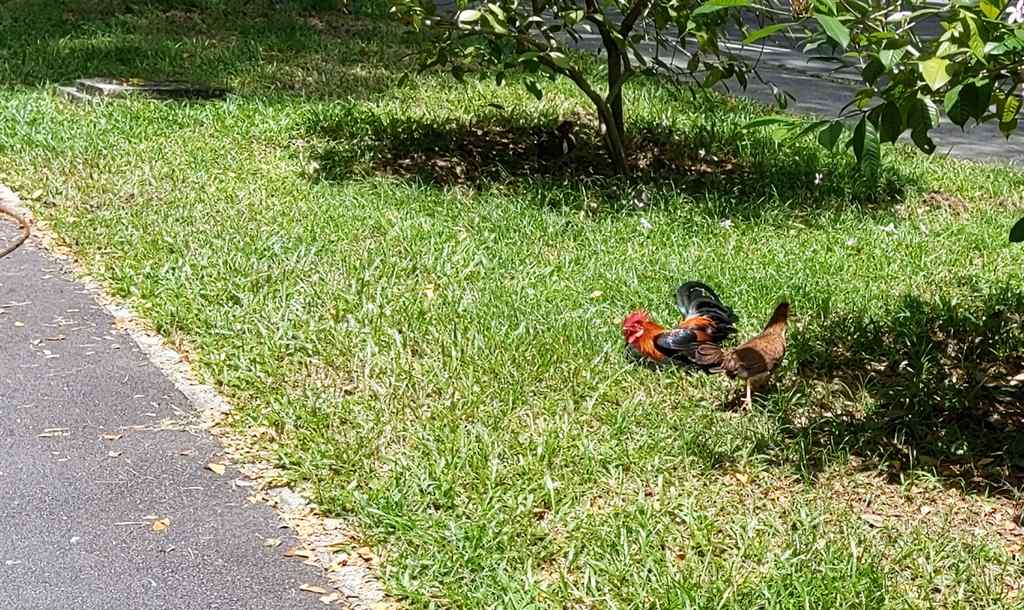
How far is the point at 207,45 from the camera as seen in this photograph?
37.4ft

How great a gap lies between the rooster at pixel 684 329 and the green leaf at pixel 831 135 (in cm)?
113

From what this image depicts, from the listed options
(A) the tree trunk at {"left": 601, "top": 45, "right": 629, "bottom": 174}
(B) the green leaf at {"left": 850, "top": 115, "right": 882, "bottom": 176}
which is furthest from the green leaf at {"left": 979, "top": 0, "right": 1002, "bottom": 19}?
(A) the tree trunk at {"left": 601, "top": 45, "right": 629, "bottom": 174}

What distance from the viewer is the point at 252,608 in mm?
3422

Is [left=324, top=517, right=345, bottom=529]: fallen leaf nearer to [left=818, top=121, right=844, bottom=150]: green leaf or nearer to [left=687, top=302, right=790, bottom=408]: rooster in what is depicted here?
[left=687, top=302, right=790, bottom=408]: rooster

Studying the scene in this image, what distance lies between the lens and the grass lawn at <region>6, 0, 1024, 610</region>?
3.62 meters

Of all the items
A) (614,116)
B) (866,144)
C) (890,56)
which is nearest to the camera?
(890,56)

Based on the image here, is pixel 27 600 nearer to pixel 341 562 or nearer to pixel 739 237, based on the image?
pixel 341 562

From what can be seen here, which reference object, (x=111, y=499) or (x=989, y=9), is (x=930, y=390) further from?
(x=111, y=499)

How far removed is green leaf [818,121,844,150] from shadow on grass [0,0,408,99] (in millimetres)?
6288

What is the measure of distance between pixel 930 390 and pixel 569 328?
1376 mm

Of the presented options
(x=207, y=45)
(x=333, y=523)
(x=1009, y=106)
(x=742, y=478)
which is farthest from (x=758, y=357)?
(x=207, y=45)

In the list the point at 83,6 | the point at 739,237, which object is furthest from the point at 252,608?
the point at 83,6

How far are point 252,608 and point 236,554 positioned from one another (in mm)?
294

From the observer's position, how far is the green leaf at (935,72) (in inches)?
125
